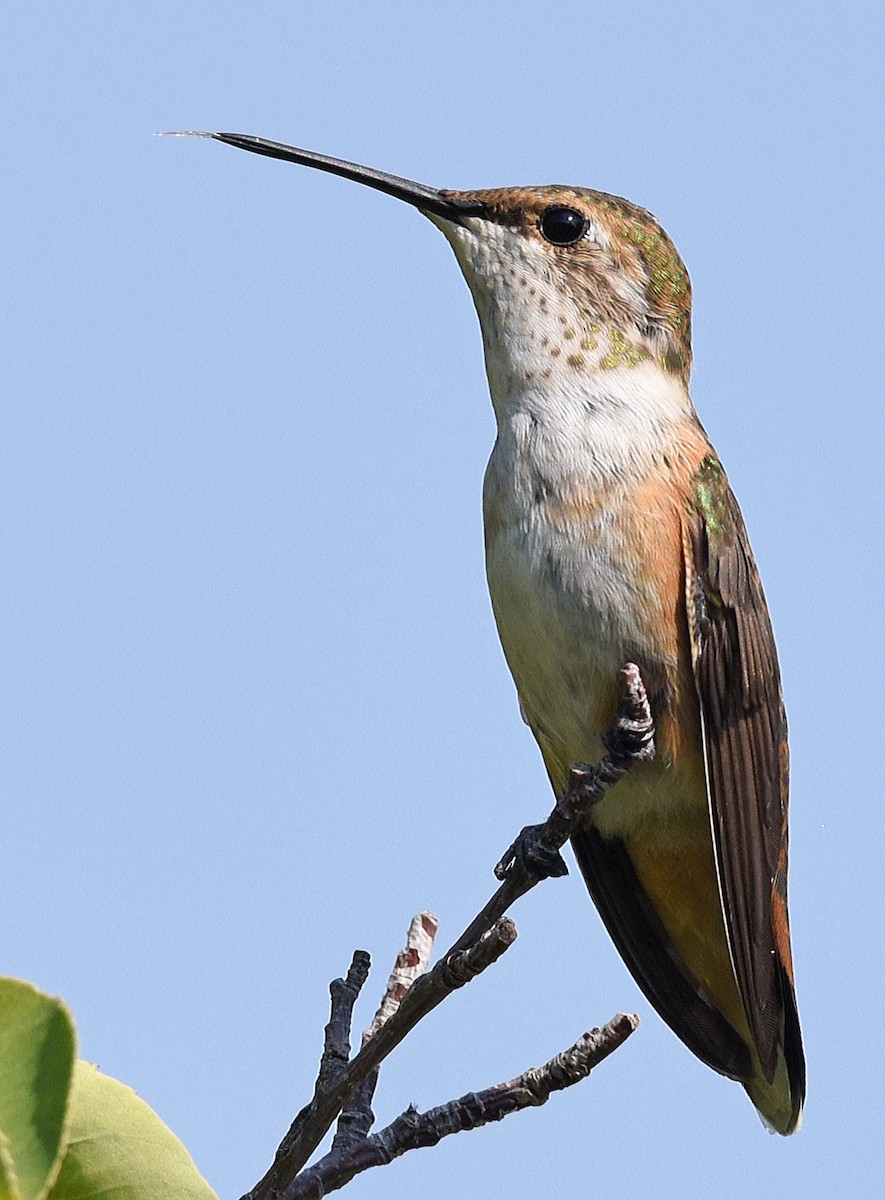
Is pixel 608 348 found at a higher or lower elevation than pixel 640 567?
higher

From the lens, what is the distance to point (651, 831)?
207 inches

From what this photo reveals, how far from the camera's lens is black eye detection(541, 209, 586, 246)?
548 centimetres

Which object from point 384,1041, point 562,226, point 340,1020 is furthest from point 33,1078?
point 562,226

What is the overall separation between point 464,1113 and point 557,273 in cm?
316

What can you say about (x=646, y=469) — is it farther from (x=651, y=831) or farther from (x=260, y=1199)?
(x=260, y=1199)

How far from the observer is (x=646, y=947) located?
567cm

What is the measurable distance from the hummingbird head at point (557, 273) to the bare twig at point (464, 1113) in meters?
2.50

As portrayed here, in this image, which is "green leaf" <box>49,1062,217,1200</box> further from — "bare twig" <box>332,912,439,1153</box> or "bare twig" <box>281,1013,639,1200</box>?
"bare twig" <box>332,912,439,1153</box>

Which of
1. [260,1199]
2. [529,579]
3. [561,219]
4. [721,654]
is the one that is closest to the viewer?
[260,1199]

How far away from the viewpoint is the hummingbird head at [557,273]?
17.1 ft

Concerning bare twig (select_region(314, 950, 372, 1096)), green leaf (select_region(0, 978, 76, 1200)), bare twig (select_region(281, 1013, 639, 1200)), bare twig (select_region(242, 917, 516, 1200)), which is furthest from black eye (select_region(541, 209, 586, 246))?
green leaf (select_region(0, 978, 76, 1200))

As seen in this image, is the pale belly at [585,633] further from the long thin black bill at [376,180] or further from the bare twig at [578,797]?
the long thin black bill at [376,180]

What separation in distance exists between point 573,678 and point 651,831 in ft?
2.79

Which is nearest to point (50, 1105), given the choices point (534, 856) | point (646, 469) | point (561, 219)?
point (534, 856)
